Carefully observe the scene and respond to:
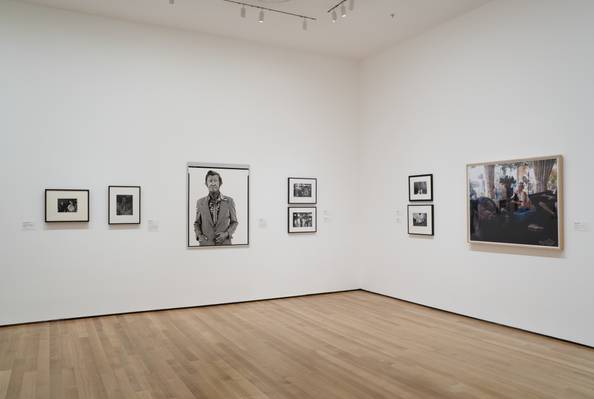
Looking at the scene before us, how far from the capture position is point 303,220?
11.4m

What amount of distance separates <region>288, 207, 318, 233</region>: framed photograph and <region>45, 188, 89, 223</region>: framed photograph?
4.55 metres

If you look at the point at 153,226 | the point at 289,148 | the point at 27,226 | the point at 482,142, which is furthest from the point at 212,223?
the point at 482,142

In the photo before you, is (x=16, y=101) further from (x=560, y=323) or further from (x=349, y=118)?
(x=560, y=323)

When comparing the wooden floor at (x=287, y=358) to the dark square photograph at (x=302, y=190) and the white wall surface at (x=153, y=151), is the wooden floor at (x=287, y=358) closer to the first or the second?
the white wall surface at (x=153, y=151)

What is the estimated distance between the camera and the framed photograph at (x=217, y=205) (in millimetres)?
10164

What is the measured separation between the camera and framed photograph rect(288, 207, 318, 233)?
37.1ft

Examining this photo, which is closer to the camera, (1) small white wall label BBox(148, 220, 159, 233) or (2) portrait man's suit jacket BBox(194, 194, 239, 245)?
(1) small white wall label BBox(148, 220, 159, 233)

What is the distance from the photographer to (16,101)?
28.5 ft

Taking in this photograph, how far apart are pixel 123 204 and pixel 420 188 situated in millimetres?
6338

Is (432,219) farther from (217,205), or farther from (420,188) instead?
(217,205)

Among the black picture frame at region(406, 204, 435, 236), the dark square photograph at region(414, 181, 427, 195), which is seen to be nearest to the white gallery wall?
the black picture frame at region(406, 204, 435, 236)

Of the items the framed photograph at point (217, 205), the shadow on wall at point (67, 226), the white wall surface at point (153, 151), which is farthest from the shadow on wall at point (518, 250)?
the shadow on wall at point (67, 226)

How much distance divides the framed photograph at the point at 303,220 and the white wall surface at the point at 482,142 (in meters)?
1.44

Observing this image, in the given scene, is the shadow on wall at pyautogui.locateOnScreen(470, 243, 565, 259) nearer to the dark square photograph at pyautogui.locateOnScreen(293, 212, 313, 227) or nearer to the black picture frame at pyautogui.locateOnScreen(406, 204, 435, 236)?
the black picture frame at pyautogui.locateOnScreen(406, 204, 435, 236)
